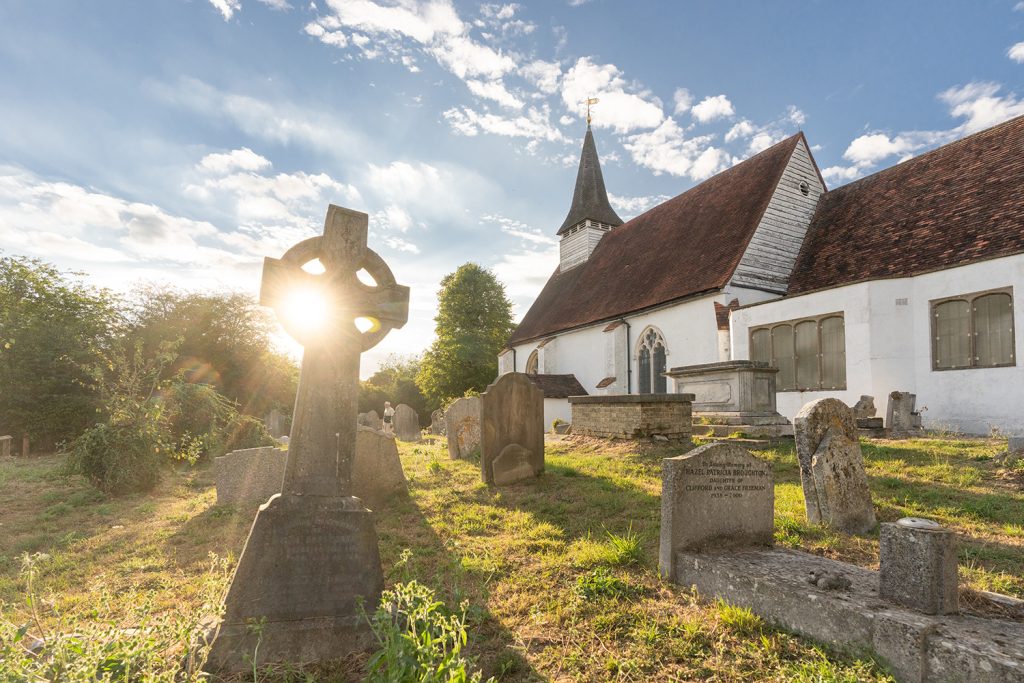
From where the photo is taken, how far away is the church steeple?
26828mm

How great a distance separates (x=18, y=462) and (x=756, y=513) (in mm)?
17236

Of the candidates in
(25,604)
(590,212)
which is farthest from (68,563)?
(590,212)

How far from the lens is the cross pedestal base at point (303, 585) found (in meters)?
2.89

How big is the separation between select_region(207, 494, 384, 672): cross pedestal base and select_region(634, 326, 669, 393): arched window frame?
49.1ft

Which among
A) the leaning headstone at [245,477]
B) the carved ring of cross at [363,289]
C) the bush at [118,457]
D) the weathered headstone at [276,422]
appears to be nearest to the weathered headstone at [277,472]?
the leaning headstone at [245,477]

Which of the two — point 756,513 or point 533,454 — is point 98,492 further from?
point 756,513

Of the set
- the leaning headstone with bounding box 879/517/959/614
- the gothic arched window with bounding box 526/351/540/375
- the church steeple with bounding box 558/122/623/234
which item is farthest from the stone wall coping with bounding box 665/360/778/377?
the church steeple with bounding box 558/122/623/234

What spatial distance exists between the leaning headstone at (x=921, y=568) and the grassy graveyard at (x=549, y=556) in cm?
46

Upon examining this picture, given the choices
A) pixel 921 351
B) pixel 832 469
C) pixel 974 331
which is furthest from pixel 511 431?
pixel 974 331

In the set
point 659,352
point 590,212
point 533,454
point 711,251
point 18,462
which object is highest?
point 590,212

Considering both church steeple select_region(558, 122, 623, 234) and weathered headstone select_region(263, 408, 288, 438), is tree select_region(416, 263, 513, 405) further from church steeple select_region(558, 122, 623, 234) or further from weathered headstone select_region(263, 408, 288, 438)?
weathered headstone select_region(263, 408, 288, 438)

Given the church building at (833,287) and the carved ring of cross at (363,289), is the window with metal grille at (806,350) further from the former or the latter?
the carved ring of cross at (363,289)

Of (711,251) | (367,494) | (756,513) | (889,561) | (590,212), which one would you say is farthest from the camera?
(590,212)

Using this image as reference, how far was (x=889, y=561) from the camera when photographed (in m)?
2.96
